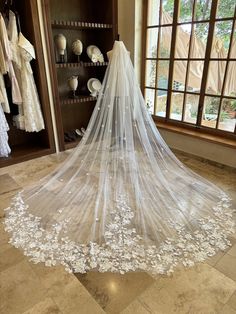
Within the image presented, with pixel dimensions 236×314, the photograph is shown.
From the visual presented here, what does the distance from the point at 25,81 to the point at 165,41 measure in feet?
5.95

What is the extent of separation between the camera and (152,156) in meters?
2.30

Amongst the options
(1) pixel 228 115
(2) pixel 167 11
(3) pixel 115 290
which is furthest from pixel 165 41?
(3) pixel 115 290

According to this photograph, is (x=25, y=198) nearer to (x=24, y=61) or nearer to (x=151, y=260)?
(x=151, y=260)

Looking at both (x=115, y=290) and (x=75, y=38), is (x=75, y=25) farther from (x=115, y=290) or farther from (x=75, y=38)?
(x=115, y=290)

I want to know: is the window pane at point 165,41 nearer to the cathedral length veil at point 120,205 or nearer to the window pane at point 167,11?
the window pane at point 167,11

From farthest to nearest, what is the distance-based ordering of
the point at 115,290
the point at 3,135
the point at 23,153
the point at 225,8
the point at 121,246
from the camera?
the point at 23,153 < the point at 3,135 < the point at 225,8 < the point at 121,246 < the point at 115,290

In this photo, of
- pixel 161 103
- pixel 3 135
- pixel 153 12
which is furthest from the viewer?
pixel 161 103

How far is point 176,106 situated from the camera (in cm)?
312

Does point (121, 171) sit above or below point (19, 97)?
below

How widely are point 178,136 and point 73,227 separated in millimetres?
1920

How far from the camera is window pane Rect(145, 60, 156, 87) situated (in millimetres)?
3251

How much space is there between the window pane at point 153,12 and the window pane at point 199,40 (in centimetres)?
60

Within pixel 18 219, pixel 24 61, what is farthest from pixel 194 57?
pixel 18 219

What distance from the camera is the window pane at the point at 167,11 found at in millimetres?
2834
